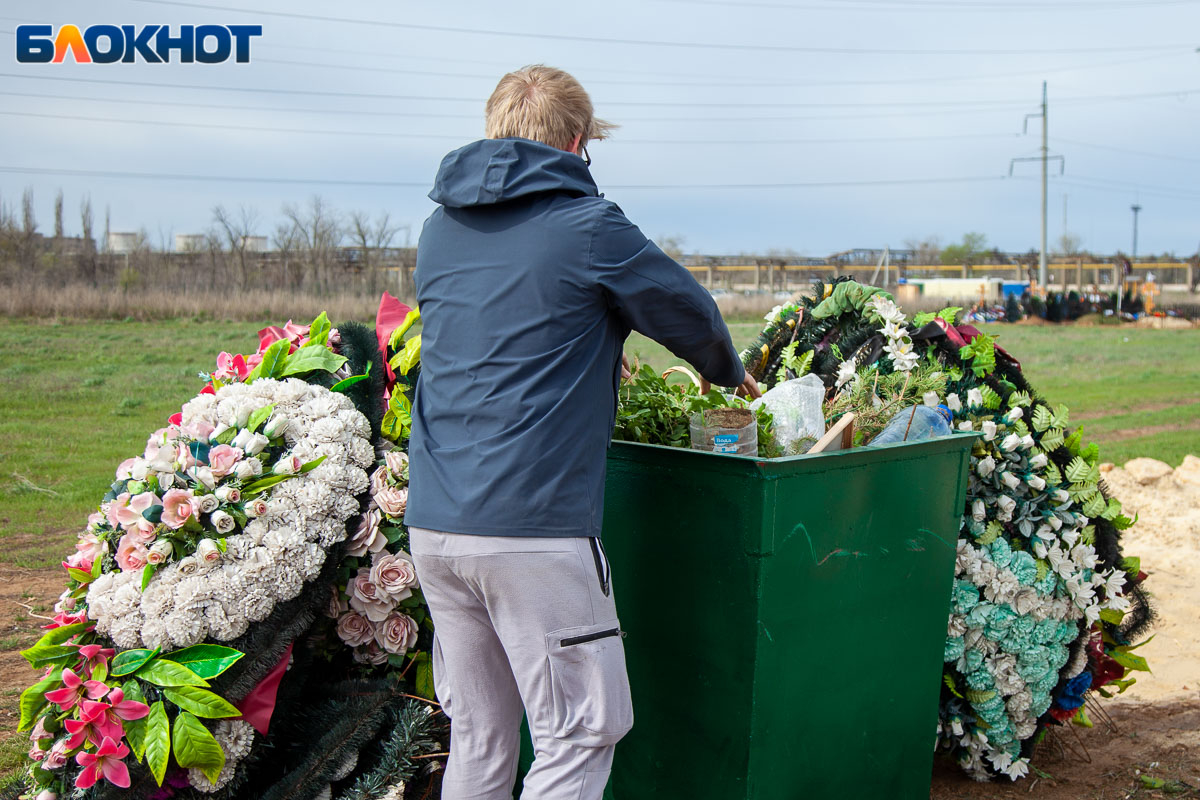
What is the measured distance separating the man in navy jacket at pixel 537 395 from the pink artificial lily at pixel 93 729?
1005 millimetres

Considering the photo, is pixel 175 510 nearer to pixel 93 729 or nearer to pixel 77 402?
pixel 93 729

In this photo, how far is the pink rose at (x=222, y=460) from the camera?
272 centimetres

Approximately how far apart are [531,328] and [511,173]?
0.94 feet

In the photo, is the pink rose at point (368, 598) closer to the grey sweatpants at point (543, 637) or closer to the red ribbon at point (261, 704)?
the red ribbon at point (261, 704)

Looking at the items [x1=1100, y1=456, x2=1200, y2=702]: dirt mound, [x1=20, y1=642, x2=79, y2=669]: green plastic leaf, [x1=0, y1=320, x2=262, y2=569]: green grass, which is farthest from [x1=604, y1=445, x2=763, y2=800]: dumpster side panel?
[x1=0, y1=320, x2=262, y2=569]: green grass

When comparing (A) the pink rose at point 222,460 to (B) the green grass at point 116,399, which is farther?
(B) the green grass at point 116,399

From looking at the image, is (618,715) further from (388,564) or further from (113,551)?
(113,551)

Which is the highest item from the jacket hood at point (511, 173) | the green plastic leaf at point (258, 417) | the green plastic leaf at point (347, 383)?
the jacket hood at point (511, 173)

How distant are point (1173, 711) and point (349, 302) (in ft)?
60.6

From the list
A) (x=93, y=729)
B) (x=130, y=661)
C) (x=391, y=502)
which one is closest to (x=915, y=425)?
(x=391, y=502)

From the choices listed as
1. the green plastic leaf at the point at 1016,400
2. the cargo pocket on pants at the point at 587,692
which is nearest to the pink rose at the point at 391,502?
the cargo pocket on pants at the point at 587,692

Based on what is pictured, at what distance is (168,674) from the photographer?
98.1 inches

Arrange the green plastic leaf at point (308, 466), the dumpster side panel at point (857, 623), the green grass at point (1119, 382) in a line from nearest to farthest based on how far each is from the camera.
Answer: the dumpster side panel at point (857, 623)
the green plastic leaf at point (308, 466)
the green grass at point (1119, 382)

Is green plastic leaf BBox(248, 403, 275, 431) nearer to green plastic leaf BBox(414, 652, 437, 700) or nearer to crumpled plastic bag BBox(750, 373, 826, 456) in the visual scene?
green plastic leaf BBox(414, 652, 437, 700)
